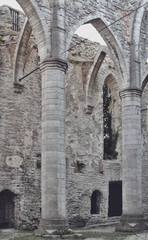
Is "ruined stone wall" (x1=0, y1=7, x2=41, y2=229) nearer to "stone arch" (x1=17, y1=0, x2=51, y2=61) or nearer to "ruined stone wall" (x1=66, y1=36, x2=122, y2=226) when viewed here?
"ruined stone wall" (x1=66, y1=36, x2=122, y2=226)

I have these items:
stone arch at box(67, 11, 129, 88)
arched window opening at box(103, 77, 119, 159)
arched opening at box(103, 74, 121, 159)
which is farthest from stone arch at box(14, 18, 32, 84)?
arched window opening at box(103, 77, 119, 159)

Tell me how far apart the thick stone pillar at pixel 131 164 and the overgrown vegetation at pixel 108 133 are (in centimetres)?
405

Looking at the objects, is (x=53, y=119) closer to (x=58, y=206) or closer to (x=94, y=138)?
(x=58, y=206)

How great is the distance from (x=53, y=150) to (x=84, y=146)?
5852mm

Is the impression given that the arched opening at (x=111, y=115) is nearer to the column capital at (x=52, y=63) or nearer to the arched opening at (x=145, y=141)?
the arched opening at (x=145, y=141)

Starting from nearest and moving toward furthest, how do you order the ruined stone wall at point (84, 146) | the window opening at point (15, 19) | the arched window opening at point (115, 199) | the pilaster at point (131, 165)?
the pilaster at point (131, 165) → the window opening at point (15, 19) → the ruined stone wall at point (84, 146) → the arched window opening at point (115, 199)

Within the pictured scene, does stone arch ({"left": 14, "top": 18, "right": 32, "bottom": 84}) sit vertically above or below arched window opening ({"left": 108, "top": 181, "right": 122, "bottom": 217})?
above

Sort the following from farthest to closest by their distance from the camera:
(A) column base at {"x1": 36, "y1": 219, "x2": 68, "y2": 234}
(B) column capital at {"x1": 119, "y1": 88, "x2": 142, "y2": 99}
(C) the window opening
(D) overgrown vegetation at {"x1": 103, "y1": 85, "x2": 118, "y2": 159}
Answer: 1. (D) overgrown vegetation at {"x1": 103, "y1": 85, "x2": 118, "y2": 159}
2. (C) the window opening
3. (B) column capital at {"x1": 119, "y1": 88, "x2": 142, "y2": 99}
4. (A) column base at {"x1": 36, "y1": 219, "x2": 68, "y2": 234}

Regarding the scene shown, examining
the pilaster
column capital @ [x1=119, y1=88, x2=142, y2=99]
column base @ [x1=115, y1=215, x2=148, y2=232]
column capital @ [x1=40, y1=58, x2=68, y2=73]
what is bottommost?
column base @ [x1=115, y1=215, x2=148, y2=232]

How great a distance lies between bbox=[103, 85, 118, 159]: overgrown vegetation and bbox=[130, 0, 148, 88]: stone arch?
4.56m

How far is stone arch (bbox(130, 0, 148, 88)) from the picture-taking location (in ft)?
40.0

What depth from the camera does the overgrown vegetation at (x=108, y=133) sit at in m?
16.3

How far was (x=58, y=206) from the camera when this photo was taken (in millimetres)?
8789

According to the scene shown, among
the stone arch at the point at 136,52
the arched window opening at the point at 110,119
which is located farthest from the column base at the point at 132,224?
the arched window opening at the point at 110,119
